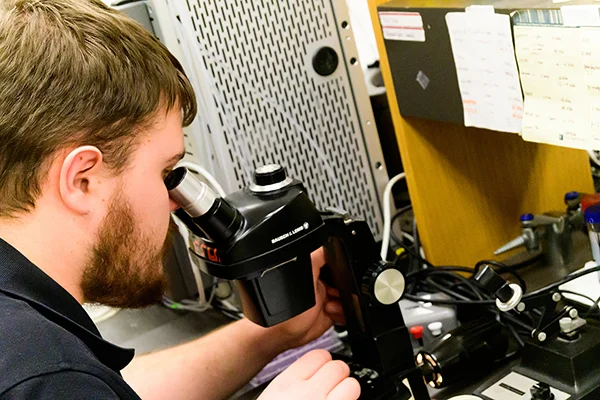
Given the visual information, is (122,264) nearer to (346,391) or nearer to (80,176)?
(80,176)

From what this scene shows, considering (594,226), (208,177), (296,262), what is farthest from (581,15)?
(208,177)

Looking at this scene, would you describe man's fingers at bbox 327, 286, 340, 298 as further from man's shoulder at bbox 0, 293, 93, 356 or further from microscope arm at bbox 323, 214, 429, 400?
man's shoulder at bbox 0, 293, 93, 356

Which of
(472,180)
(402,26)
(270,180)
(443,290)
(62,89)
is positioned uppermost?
(62,89)

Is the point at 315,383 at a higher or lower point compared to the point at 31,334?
lower

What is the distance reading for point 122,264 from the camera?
105cm

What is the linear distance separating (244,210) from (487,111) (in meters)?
0.44

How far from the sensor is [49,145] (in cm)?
94

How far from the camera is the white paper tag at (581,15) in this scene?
1039 mm

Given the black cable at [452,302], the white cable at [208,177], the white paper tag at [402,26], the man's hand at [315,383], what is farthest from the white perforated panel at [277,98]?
the man's hand at [315,383]

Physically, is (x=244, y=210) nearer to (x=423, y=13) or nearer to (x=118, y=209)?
(x=118, y=209)

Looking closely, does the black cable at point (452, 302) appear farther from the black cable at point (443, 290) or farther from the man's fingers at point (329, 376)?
the man's fingers at point (329, 376)

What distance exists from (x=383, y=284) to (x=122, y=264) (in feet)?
1.27

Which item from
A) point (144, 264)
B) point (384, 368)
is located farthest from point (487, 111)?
point (144, 264)

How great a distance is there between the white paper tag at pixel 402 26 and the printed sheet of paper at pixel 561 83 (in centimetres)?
23
